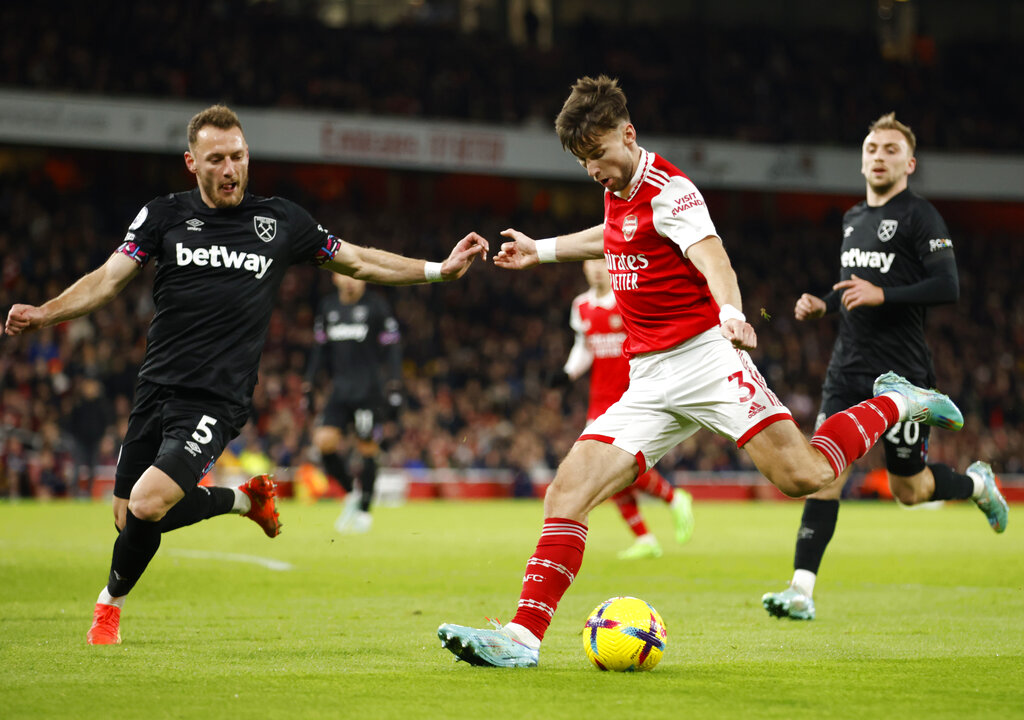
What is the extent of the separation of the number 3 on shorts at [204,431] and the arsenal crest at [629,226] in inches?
85.3

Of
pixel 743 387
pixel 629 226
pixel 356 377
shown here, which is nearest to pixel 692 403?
pixel 743 387

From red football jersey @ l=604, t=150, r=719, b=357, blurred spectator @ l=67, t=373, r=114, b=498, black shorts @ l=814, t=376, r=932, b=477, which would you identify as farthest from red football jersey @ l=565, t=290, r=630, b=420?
blurred spectator @ l=67, t=373, r=114, b=498

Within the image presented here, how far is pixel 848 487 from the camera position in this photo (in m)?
25.6

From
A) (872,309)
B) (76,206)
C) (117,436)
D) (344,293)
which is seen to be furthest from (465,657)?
(76,206)

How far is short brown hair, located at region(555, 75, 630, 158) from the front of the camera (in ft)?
17.1

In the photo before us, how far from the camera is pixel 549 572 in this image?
5.16m

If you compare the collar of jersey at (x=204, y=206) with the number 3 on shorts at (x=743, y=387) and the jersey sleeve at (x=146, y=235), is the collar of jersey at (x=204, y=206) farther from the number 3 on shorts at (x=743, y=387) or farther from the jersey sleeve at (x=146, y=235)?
the number 3 on shorts at (x=743, y=387)

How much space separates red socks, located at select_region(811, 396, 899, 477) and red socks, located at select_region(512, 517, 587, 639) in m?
1.29

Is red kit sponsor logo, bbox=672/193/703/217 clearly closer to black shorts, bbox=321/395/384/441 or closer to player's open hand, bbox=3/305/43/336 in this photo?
player's open hand, bbox=3/305/43/336

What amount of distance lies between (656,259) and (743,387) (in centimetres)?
66

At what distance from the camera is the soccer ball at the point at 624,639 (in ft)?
16.6

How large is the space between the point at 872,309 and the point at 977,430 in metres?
22.3

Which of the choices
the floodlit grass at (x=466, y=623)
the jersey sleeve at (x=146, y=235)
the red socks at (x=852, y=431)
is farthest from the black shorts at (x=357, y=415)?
the red socks at (x=852, y=431)

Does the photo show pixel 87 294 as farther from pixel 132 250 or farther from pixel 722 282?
pixel 722 282
